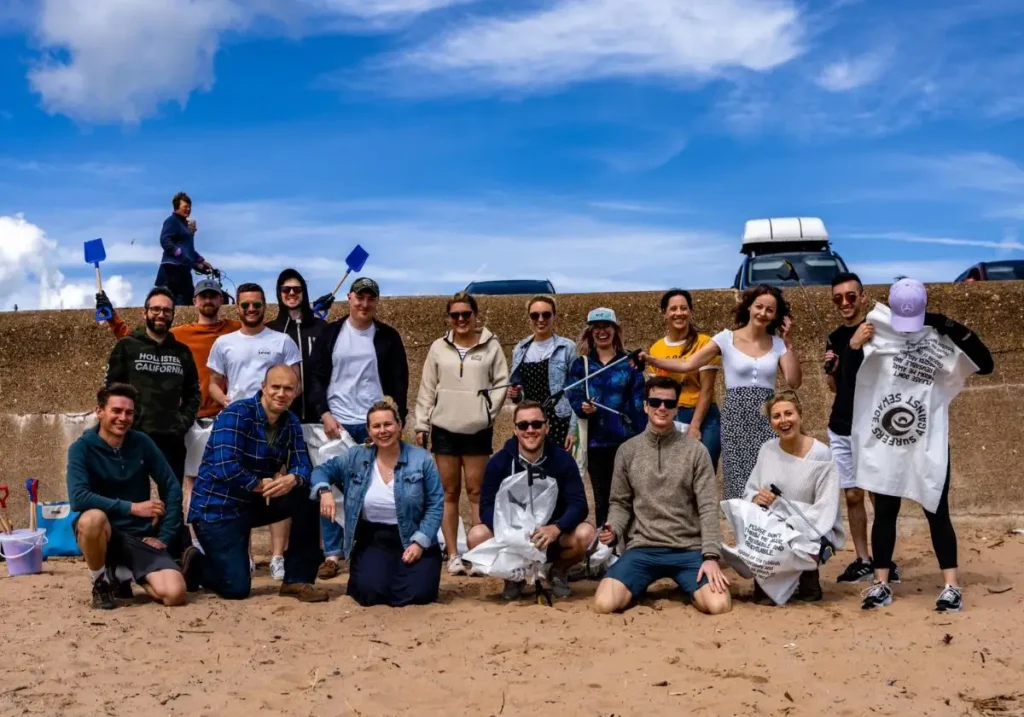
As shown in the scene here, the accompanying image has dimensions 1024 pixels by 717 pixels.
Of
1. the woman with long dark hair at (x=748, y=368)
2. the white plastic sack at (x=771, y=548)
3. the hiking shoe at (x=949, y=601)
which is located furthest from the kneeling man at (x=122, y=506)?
the hiking shoe at (x=949, y=601)

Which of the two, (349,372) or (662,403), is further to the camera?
(349,372)

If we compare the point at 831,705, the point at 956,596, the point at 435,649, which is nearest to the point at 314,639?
the point at 435,649

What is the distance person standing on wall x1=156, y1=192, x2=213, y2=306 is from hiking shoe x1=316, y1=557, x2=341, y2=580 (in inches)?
131

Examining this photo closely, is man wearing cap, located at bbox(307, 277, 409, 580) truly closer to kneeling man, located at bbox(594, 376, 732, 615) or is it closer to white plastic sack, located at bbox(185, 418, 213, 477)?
white plastic sack, located at bbox(185, 418, 213, 477)

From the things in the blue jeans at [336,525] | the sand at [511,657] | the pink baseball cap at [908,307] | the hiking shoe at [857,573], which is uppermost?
the pink baseball cap at [908,307]

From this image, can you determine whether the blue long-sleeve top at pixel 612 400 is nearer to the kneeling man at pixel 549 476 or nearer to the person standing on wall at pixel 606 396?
the person standing on wall at pixel 606 396

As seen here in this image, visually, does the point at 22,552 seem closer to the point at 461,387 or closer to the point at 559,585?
the point at 461,387

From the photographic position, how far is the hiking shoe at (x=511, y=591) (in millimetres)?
5773

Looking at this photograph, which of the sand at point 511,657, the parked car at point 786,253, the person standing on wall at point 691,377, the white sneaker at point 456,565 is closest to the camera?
the sand at point 511,657

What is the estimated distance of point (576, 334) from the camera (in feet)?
26.7

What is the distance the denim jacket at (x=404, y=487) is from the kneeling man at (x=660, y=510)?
890mm

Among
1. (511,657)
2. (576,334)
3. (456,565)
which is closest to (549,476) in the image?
(456,565)

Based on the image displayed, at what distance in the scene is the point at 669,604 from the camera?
18.3 ft

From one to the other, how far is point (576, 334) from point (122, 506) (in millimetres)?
3620
